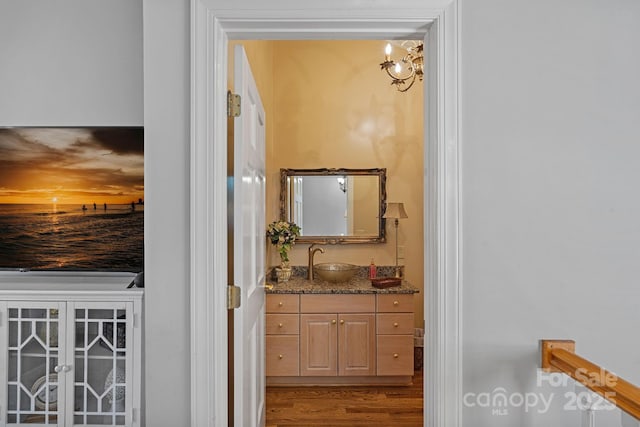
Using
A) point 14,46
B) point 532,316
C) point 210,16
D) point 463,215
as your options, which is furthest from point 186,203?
point 532,316

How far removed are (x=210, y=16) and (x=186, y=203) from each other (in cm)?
64

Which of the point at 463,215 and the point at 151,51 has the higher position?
the point at 151,51

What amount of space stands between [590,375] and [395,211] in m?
2.57

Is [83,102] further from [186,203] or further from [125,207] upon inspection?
[186,203]

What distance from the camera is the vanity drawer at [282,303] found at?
3.30 metres

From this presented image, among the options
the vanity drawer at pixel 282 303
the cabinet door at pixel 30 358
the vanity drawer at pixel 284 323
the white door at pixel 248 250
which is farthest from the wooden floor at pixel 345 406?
the cabinet door at pixel 30 358

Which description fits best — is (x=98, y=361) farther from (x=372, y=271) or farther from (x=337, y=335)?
(x=372, y=271)

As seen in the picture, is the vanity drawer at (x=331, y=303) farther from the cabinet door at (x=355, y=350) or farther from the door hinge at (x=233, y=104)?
the door hinge at (x=233, y=104)

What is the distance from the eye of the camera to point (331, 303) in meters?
3.31

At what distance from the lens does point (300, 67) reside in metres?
3.86

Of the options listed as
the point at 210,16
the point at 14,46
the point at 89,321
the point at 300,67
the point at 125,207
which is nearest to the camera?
the point at 210,16

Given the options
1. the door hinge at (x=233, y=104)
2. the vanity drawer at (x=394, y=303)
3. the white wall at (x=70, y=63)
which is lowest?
the vanity drawer at (x=394, y=303)

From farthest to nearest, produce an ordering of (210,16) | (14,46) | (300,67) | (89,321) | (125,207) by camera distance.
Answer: (300,67), (125,207), (14,46), (89,321), (210,16)

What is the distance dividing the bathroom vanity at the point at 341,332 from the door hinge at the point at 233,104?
6.55 feet
